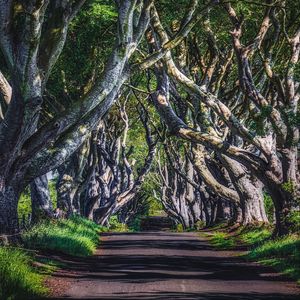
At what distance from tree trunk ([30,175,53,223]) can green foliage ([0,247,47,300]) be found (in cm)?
1028

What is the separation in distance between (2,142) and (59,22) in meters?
2.98

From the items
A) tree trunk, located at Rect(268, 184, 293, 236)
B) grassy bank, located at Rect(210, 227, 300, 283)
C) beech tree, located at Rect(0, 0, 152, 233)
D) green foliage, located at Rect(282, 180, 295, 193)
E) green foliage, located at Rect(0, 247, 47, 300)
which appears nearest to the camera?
green foliage, located at Rect(0, 247, 47, 300)

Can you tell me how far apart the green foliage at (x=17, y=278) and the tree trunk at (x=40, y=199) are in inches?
405

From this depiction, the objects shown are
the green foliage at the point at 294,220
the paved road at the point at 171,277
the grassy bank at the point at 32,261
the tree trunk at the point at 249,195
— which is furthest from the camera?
the tree trunk at the point at 249,195

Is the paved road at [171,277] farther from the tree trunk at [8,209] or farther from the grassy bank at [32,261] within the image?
the tree trunk at [8,209]

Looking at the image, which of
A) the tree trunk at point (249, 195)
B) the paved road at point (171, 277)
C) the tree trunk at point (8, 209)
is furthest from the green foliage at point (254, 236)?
the tree trunk at point (8, 209)

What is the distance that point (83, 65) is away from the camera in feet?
78.8

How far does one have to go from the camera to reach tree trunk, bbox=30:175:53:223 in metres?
22.5

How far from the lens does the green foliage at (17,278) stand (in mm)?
9648

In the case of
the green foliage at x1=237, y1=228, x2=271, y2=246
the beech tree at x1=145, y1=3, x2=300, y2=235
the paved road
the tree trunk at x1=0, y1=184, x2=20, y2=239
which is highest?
the beech tree at x1=145, y1=3, x2=300, y2=235

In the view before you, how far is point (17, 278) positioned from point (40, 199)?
41.4ft

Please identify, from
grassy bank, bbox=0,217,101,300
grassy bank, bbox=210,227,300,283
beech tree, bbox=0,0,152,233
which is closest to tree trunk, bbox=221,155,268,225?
grassy bank, bbox=210,227,300,283

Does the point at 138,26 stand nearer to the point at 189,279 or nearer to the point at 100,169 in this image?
the point at 189,279

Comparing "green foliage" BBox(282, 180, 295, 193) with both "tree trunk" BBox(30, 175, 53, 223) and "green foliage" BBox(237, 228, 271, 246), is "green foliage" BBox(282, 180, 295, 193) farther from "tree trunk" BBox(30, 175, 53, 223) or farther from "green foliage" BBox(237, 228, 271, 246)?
"tree trunk" BBox(30, 175, 53, 223)
